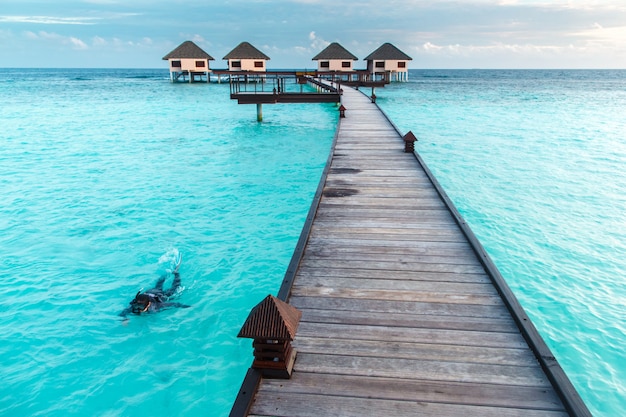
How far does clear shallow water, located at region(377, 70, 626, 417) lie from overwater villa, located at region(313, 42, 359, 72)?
1140 inches

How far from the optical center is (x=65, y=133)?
2305 centimetres

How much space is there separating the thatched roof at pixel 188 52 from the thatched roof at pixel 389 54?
25.4 m

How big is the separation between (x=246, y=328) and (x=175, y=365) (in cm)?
324

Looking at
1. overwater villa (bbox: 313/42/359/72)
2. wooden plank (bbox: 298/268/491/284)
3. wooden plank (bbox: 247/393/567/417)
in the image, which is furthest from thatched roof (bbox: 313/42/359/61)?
wooden plank (bbox: 247/393/567/417)

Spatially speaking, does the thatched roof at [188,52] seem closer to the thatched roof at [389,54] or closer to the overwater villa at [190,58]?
the overwater villa at [190,58]

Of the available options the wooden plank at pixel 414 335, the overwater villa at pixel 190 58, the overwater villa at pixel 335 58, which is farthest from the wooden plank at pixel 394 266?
the overwater villa at pixel 190 58

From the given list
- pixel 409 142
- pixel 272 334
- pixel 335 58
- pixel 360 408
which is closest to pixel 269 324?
pixel 272 334

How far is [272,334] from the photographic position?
288 centimetres

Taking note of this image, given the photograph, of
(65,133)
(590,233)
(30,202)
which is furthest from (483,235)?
(65,133)

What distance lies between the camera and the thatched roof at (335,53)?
2031 inches

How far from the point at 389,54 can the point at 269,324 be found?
2298 inches

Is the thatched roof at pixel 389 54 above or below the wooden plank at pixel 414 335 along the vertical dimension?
above

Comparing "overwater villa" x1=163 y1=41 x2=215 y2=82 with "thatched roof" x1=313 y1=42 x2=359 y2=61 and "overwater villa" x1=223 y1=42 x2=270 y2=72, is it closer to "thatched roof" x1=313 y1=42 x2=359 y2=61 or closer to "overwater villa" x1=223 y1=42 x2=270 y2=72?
"overwater villa" x1=223 y1=42 x2=270 y2=72

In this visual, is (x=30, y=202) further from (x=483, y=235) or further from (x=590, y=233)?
(x=590, y=233)
